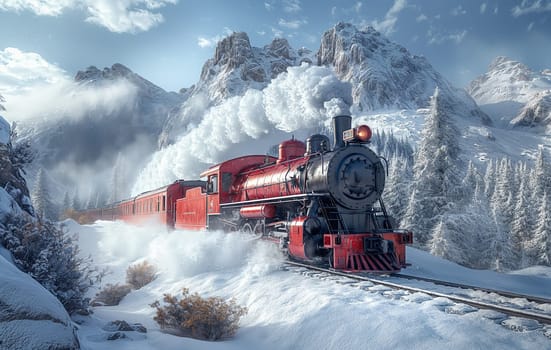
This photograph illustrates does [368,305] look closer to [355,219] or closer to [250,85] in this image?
[355,219]

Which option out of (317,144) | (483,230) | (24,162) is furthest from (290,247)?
(483,230)

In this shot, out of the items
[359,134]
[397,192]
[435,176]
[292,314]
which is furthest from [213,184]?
[397,192]

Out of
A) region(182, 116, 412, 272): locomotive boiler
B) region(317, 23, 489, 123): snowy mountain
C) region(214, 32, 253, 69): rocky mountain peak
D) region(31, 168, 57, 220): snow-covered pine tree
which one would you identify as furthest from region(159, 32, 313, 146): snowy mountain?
region(182, 116, 412, 272): locomotive boiler

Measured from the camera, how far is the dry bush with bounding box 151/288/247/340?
20.2 ft

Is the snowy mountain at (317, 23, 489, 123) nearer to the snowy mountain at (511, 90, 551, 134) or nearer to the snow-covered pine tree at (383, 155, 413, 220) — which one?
the snowy mountain at (511, 90, 551, 134)

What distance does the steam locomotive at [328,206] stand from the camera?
8477mm

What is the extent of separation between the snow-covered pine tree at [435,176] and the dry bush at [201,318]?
53.5 feet

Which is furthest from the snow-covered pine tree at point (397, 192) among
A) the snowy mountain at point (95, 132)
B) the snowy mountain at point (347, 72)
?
the snowy mountain at point (95, 132)

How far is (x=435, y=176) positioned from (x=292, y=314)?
54.8 ft

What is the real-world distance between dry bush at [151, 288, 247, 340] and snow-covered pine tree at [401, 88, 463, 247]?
16302 mm

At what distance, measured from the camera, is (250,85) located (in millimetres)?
142375

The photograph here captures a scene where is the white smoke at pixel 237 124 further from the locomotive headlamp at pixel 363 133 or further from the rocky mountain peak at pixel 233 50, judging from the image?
the rocky mountain peak at pixel 233 50

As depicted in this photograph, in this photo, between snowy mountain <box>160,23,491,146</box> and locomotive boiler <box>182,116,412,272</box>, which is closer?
locomotive boiler <box>182,116,412,272</box>

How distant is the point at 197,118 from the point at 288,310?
117 metres
